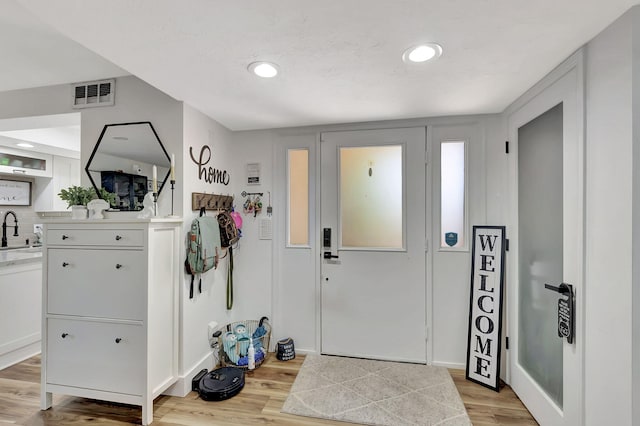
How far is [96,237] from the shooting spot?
200 centimetres

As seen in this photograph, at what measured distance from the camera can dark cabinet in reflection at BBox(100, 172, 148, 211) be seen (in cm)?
231

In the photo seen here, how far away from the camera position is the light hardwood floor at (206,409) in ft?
6.37

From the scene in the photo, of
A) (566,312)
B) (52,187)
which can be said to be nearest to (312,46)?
(566,312)

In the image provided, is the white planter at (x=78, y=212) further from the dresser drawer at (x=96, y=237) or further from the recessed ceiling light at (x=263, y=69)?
the recessed ceiling light at (x=263, y=69)

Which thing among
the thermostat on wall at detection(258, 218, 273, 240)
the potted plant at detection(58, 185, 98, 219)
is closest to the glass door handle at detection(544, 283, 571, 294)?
the thermostat on wall at detection(258, 218, 273, 240)

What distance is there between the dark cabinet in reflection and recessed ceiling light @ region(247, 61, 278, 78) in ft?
4.23

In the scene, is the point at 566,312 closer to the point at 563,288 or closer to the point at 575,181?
the point at 563,288

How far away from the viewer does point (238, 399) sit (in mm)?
2184

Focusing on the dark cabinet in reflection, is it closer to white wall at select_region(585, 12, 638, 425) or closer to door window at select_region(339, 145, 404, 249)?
door window at select_region(339, 145, 404, 249)

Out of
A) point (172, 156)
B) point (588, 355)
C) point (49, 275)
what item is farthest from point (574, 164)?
Answer: point (49, 275)

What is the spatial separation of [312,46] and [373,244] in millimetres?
1825

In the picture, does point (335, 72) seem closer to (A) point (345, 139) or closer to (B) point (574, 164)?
(A) point (345, 139)

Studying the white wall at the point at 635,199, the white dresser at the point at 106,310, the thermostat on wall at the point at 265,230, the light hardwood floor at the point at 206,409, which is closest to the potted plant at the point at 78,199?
the white dresser at the point at 106,310

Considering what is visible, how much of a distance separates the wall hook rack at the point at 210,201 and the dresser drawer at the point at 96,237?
1.65ft
